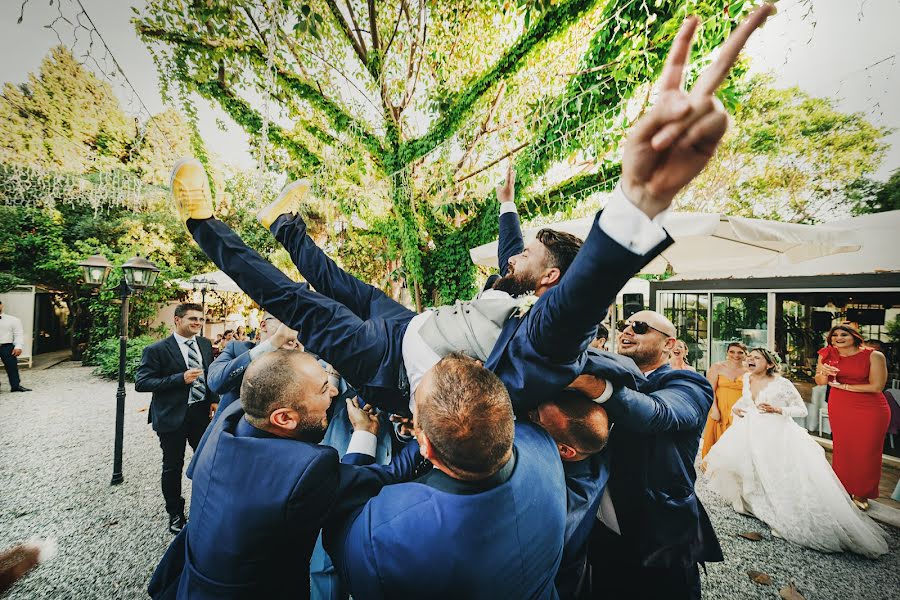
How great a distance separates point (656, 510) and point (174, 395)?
13.5ft

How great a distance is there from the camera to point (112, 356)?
10.9 m

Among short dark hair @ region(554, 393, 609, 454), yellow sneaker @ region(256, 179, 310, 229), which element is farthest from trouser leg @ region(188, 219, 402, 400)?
short dark hair @ region(554, 393, 609, 454)

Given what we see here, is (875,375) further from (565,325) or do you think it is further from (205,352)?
(205,352)

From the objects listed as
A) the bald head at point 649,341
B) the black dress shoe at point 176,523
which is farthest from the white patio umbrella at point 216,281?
the bald head at point 649,341

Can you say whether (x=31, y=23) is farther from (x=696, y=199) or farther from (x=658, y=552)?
(x=696, y=199)

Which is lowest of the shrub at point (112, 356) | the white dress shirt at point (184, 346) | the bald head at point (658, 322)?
the shrub at point (112, 356)

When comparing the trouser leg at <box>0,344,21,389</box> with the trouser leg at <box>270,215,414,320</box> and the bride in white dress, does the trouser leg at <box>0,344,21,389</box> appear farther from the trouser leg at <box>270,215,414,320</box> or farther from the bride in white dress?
the bride in white dress

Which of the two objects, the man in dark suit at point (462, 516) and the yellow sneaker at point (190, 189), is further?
the yellow sneaker at point (190, 189)

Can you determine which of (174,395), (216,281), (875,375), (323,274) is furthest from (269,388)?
(216,281)

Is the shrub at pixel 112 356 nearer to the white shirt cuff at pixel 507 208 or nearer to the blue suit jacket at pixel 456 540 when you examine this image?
the white shirt cuff at pixel 507 208

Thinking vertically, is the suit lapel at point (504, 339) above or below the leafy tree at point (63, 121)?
below

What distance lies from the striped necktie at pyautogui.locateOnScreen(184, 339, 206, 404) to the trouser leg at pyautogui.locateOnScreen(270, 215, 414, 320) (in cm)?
225

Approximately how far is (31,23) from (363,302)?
11.5 ft

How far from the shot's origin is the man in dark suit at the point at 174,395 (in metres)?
3.46
